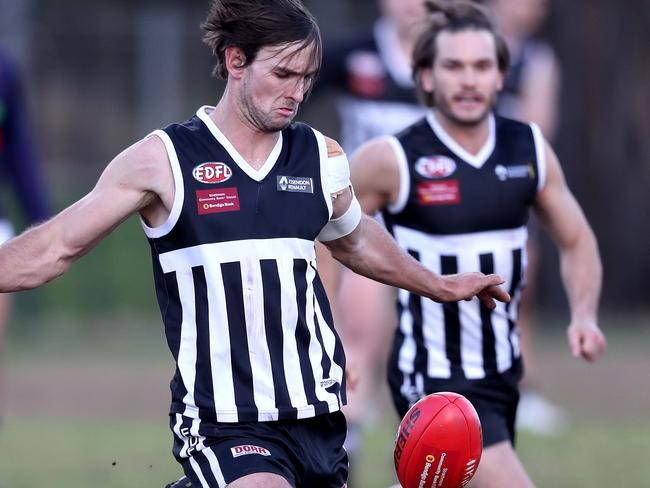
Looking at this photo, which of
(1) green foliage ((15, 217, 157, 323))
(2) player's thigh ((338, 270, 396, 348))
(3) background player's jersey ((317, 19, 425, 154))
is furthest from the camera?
(1) green foliage ((15, 217, 157, 323))

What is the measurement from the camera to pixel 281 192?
4.48m

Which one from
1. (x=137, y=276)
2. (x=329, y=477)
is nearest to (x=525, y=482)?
(x=329, y=477)

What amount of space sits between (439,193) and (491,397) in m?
0.83

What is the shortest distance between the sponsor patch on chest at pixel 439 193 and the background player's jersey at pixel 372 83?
258cm

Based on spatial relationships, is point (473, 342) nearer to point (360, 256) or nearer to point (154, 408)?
point (360, 256)

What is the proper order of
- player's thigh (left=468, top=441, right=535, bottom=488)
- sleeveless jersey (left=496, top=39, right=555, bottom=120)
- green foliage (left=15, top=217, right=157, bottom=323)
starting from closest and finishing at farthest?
player's thigh (left=468, top=441, right=535, bottom=488), sleeveless jersey (left=496, top=39, right=555, bottom=120), green foliage (left=15, top=217, right=157, bottom=323)

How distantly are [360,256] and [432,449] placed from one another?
70 centimetres

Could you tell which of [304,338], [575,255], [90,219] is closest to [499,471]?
[575,255]

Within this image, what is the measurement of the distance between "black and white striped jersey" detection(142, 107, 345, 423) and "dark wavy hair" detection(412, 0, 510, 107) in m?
1.56

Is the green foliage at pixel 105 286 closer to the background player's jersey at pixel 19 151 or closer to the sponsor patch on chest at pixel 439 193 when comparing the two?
the background player's jersey at pixel 19 151

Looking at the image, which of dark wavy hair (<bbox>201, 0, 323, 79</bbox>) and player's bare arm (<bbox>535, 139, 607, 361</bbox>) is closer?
dark wavy hair (<bbox>201, 0, 323, 79</bbox>)

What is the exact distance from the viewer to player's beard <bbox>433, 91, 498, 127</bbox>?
564cm

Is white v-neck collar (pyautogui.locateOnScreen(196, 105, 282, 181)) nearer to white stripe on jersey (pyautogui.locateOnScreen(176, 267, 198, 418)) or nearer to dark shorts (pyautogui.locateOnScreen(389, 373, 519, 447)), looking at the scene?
white stripe on jersey (pyautogui.locateOnScreen(176, 267, 198, 418))

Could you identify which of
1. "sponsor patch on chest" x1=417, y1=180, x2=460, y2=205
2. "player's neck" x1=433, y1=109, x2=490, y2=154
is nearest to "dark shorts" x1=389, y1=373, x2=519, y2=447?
"sponsor patch on chest" x1=417, y1=180, x2=460, y2=205
